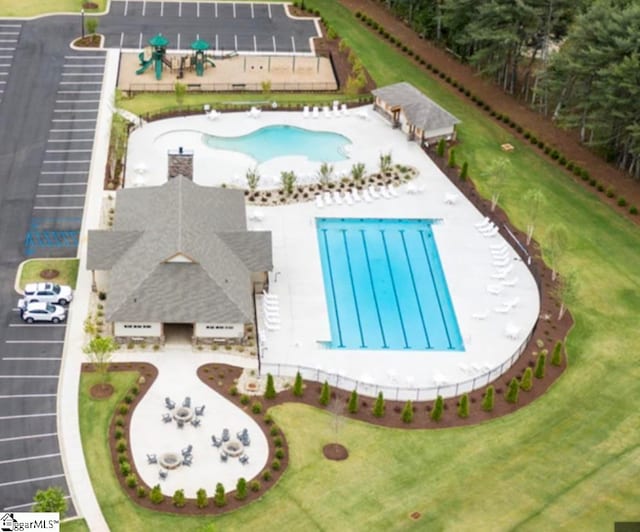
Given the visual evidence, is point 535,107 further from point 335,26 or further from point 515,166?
point 335,26

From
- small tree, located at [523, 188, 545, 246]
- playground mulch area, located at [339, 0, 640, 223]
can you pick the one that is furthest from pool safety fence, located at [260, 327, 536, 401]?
playground mulch area, located at [339, 0, 640, 223]

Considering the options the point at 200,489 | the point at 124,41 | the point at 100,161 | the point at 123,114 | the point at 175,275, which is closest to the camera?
the point at 200,489

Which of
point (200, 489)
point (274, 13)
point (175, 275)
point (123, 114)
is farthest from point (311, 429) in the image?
point (274, 13)

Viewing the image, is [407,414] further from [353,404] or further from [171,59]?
[171,59]

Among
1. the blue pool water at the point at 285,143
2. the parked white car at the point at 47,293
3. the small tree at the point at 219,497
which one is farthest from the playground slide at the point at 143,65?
the small tree at the point at 219,497

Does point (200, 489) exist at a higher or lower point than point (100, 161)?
lower

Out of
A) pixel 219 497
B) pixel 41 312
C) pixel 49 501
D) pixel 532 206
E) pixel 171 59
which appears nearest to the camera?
pixel 49 501

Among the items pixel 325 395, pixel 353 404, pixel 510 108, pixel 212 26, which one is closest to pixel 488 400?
pixel 353 404
